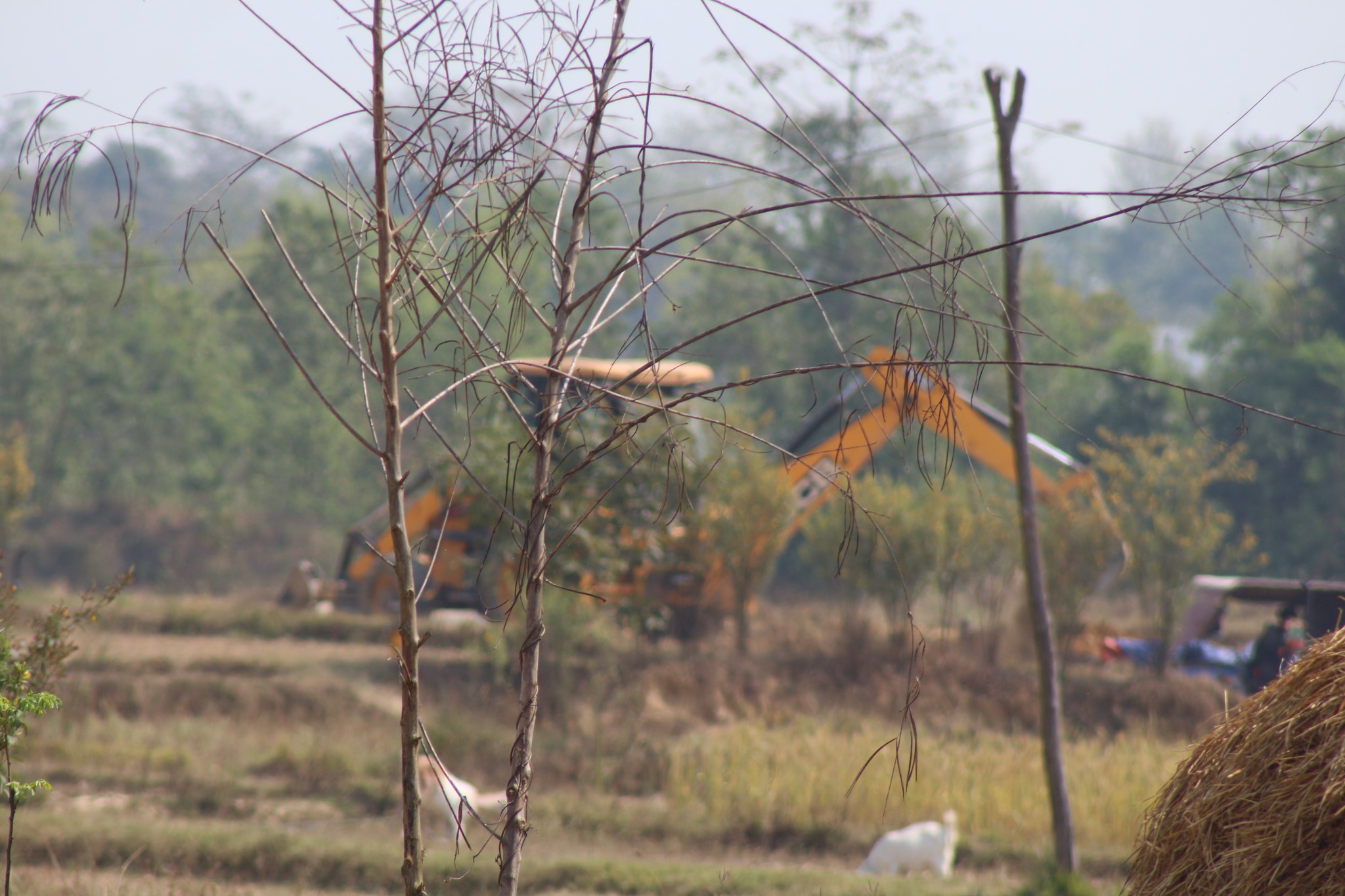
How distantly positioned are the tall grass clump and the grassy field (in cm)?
3

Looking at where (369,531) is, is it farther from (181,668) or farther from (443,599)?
(181,668)

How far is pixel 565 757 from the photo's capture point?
446 inches

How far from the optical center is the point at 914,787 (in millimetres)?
9805

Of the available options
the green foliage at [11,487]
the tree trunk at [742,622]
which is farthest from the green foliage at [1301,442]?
the green foliage at [11,487]

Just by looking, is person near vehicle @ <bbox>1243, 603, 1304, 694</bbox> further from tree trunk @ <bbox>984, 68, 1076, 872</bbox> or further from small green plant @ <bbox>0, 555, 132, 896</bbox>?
small green plant @ <bbox>0, 555, 132, 896</bbox>

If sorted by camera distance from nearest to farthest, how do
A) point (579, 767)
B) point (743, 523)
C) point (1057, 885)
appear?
1. point (1057, 885)
2. point (579, 767)
3. point (743, 523)

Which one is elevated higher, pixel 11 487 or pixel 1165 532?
pixel 1165 532

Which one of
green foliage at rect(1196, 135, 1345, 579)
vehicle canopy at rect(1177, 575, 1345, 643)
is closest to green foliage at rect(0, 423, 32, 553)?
vehicle canopy at rect(1177, 575, 1345, 643)

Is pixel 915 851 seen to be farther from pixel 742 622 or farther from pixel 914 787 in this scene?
pixel 742 622

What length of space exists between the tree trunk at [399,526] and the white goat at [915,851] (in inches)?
231

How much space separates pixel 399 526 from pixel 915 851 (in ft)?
20.8

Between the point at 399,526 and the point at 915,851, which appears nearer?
the point at 399,526

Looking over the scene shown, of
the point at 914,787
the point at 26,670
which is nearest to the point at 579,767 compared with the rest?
the point at 914,787

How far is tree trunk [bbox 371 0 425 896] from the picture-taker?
9.55 feet
